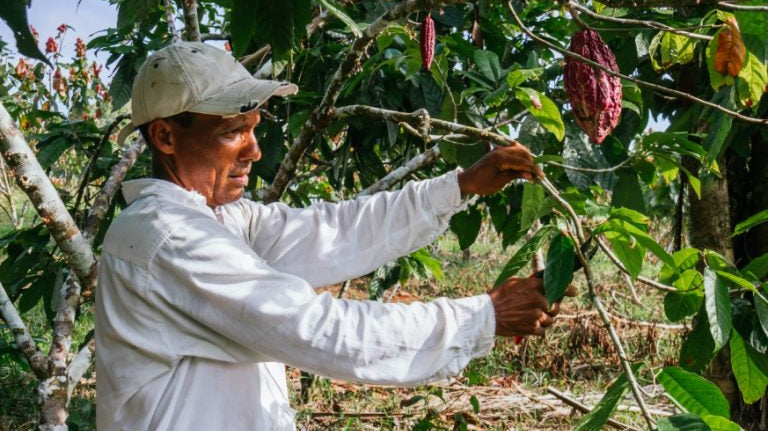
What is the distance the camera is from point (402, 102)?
2.33 meters

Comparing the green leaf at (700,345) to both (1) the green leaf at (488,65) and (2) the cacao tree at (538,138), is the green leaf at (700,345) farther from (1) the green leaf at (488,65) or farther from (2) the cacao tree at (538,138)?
(1) the green leaf at (488,65)

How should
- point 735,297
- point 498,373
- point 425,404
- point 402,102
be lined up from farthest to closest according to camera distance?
point 498,373 < point 425,404 < point 402,102 < point 735,297

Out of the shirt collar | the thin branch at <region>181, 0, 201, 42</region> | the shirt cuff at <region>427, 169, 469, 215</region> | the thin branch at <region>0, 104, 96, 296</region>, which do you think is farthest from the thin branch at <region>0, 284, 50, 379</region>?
the shirt cuff at <region>427, 169, 469, 215</region>

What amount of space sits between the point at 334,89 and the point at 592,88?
75 cm

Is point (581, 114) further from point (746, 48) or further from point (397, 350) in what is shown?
point (397, 350)

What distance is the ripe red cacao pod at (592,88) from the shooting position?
124 cm

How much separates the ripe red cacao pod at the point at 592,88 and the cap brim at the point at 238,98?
0.53m

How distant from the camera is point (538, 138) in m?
1.67

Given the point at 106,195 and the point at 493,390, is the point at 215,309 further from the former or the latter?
the point at 493,390

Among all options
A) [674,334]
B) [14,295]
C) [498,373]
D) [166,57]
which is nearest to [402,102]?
[166,57]

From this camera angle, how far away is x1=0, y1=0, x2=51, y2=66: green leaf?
0.53 metres

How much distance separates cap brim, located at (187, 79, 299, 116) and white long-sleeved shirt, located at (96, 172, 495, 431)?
16cm

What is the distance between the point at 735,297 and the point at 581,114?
635 mm

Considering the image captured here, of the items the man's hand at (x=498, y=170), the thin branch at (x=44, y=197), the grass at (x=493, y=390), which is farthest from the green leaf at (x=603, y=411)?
the grass at (x=493, y=390)
